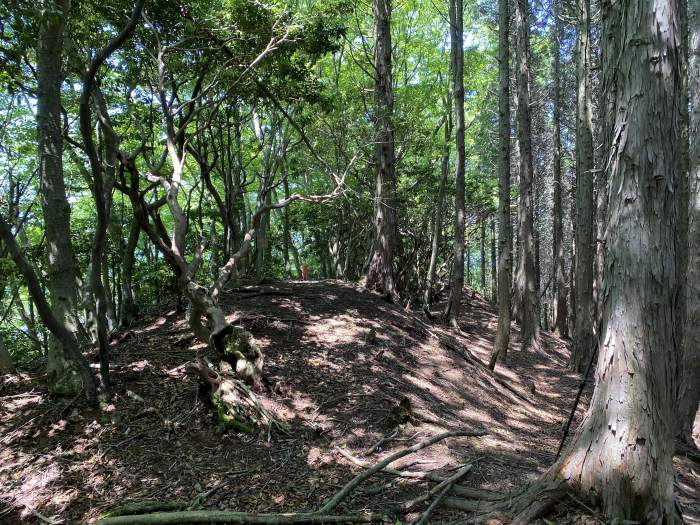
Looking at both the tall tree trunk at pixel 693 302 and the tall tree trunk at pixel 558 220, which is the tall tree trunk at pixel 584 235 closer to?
the tall tree trunk at pixel 693 302

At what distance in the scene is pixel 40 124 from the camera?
5152mm

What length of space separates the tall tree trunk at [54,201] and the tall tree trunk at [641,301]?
5248 mm

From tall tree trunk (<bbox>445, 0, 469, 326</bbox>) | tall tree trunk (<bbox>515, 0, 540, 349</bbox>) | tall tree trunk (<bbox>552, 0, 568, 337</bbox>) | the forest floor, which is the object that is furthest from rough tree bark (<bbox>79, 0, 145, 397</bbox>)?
tall tree trunk (<bbox>552, 0, 568, 337</bbox>)

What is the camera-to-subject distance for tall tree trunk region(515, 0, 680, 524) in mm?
2895

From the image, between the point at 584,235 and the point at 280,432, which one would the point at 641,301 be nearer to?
the point at 280,432

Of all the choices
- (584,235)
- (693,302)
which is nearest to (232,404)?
(693,302)

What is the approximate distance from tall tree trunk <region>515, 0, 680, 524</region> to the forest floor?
1.14ft

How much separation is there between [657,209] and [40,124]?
6.12 metres

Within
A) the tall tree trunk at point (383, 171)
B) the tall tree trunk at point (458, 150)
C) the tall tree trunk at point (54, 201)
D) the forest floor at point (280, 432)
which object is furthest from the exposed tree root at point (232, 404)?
the tall tree trunk at point (458, 150)

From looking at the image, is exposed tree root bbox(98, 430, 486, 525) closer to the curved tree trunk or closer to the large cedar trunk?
the large cedar trunk

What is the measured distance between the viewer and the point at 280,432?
5285 millimetres

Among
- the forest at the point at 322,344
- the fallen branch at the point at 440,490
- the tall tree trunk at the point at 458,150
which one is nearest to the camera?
the forest at the point at 322,344

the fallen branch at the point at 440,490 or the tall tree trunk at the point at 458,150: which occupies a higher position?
the tall tree trunk at the point at 458,150

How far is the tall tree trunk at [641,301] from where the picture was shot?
2.89m
